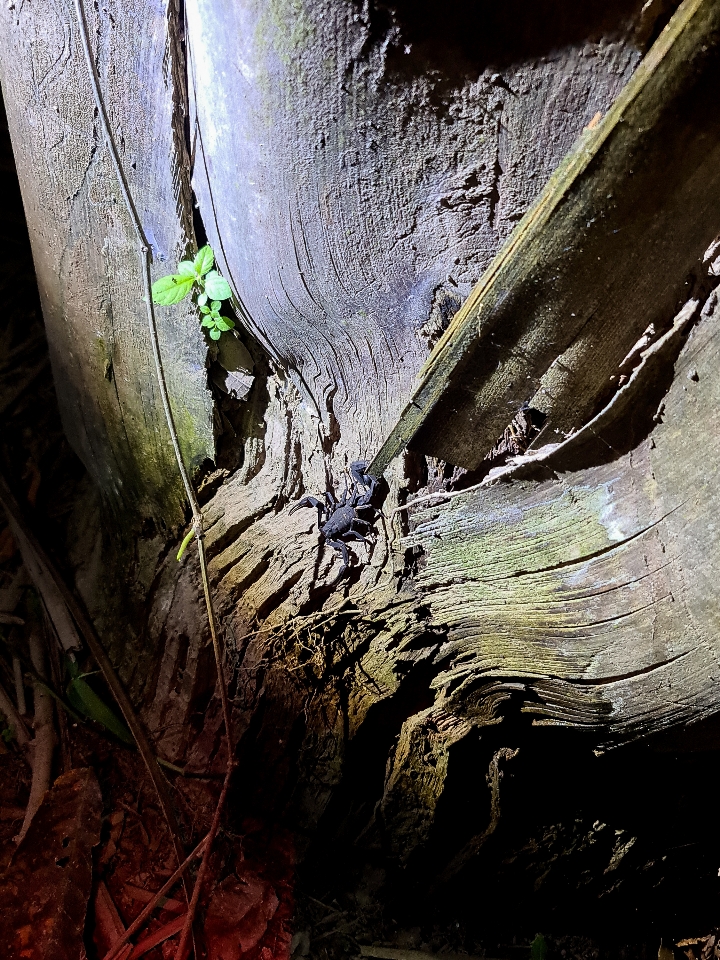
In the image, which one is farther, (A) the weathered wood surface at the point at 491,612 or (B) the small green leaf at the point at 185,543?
(B) the small green leaf at the point at 185,543

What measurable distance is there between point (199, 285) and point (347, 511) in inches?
23.5

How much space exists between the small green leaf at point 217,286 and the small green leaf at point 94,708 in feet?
4.27

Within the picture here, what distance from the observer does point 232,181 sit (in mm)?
1197

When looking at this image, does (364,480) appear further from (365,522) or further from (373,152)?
(373,152)

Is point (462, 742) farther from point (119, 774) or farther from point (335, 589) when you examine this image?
point (119, 774)

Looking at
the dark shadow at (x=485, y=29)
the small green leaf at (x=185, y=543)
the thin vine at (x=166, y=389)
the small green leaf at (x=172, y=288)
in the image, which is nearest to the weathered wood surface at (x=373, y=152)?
the dark shadow at (x=485, y=29)

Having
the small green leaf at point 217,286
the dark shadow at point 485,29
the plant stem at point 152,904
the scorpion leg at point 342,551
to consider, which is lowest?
the plant stem at point 152,904

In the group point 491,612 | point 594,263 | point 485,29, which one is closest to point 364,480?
point 491,612

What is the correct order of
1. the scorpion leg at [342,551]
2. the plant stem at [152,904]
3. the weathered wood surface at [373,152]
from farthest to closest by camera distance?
1. the plant stem at [152,904]
2. the scorpion leg at [342,551]
3. the weathered wood surface at [373,152]

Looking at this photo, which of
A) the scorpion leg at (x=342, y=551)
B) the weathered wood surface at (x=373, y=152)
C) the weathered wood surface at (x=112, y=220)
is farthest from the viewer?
the scorpion leg at (x=342, y=551)

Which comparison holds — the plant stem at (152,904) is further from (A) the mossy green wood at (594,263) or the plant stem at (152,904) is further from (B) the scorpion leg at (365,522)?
(A) the mossy green wood at (594,263)

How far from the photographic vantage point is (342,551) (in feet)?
4.61

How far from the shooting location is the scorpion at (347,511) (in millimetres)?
1342

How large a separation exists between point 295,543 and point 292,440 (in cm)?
25
